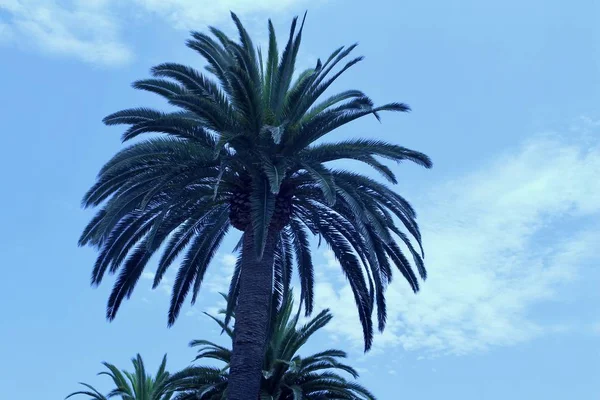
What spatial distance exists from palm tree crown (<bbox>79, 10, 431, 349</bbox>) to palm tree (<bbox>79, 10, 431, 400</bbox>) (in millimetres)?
30

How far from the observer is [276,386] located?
26.0m

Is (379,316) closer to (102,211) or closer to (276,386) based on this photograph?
(276,386)

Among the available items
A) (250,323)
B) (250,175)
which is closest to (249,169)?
(250,175)

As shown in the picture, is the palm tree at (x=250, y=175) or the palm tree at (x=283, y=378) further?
the palm tree at (x=283, y=378)

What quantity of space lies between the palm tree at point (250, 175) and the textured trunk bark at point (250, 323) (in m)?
0.03

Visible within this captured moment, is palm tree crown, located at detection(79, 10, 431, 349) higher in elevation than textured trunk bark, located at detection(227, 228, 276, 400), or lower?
higher

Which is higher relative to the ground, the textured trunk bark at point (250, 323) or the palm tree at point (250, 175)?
the palm tree at point (250, 175)

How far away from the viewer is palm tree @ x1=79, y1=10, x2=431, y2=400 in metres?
18.7

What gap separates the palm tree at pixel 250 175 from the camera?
18656 millimetres

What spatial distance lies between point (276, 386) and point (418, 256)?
791cm

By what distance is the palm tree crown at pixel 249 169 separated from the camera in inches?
736

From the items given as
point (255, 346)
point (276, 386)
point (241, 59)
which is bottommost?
point (255, 346)

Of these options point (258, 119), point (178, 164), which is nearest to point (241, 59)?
point (258, 119)

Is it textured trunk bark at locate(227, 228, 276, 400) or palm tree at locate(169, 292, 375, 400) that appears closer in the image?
textured trunk bark at locate(227, 228, 276, 400)
